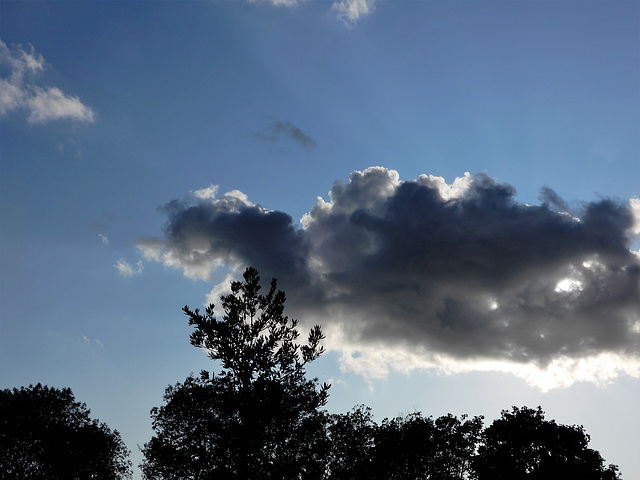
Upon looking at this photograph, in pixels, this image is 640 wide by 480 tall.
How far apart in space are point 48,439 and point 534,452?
63808 mm

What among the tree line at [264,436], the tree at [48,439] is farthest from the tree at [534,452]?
the tree at [48,439]

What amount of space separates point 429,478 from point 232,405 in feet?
139

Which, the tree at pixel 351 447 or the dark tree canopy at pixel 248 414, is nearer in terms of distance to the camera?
the dark tree canopy at pixel 248 414

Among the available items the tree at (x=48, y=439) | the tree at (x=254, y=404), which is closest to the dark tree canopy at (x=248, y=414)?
the tree at (x=254, y=404)

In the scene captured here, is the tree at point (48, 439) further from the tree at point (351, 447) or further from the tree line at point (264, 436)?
the tree at point (351, 447)

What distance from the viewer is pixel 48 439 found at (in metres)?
58.7

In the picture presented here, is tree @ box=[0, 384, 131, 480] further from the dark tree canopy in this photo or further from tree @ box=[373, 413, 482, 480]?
tree @ box=[373, 413, 482, 480]

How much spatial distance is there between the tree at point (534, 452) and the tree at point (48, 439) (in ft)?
170

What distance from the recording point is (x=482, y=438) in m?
70.2

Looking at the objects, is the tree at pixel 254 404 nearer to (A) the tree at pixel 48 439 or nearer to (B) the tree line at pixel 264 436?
(B) the tree line at pixel 264 436

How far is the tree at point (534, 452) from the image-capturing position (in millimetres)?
62031

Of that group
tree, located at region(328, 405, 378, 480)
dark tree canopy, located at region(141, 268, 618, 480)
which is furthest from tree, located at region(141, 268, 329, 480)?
tree, located at region(328, 405, 378, 480)

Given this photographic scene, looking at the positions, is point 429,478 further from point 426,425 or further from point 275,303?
point 275,303

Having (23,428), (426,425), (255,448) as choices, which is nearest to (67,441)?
(23,428)
